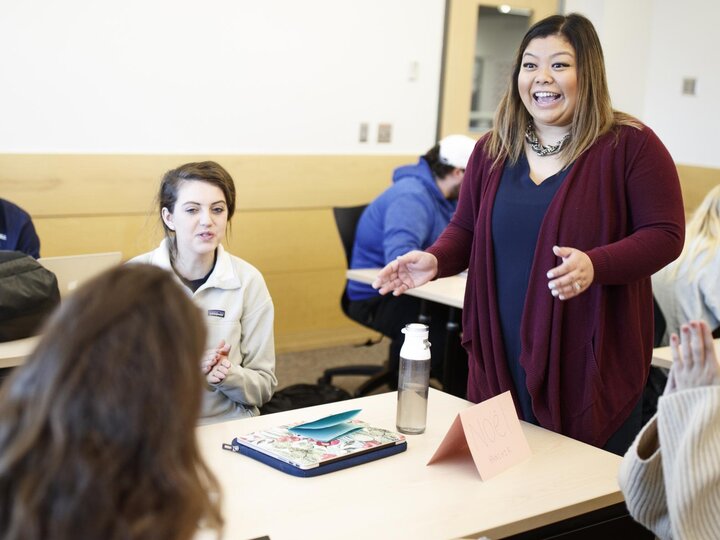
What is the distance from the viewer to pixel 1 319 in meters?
2.57

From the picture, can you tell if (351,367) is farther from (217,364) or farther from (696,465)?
(696,465)

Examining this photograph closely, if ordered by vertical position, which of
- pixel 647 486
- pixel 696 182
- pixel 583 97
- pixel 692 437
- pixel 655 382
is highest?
pixel 583 97

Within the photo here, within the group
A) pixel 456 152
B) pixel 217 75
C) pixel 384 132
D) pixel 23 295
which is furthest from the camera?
pixel 384 132

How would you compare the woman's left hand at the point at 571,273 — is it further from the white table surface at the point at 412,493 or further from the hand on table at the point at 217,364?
the hand on table at the point at 217,364

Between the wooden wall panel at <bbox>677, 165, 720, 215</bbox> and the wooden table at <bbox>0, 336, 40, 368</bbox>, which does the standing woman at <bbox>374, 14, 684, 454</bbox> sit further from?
the wooden wall panel at <bbox>677, 165, 720, 215</bbox>

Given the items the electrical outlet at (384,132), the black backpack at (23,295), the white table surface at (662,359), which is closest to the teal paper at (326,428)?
the black backpack at (23,295)

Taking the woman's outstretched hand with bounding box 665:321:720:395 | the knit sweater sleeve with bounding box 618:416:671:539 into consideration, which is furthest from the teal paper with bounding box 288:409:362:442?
the woman's outstretched hand with bounding box 665:321:720:395

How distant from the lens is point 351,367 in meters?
4.55

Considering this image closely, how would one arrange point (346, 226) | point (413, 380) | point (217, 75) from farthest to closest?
point (217, 75), point (346, 226), point (413, 380)

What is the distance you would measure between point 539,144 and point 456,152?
5.90 feet

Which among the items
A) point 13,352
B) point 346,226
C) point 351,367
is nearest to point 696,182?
point 351,367

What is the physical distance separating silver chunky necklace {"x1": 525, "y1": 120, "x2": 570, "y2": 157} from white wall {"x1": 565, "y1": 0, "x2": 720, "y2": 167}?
405 centimetres

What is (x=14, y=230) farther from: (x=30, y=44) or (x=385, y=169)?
(x=385, y=169)

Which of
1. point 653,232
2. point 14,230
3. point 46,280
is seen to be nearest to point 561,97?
point 653,232
